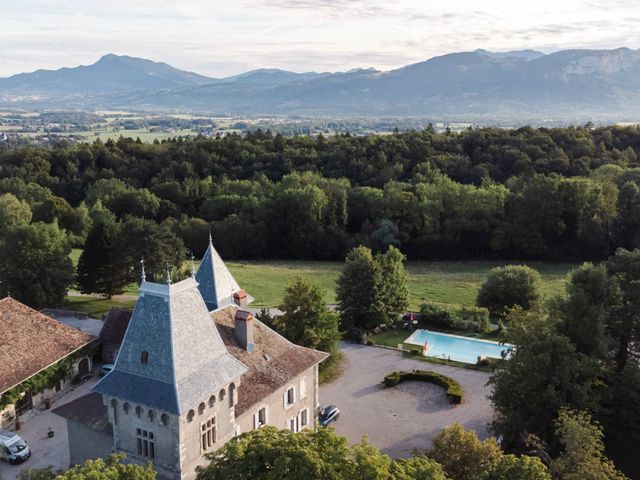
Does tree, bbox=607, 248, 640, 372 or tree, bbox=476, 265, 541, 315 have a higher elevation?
tree, bbox=607, 248, 640, 372

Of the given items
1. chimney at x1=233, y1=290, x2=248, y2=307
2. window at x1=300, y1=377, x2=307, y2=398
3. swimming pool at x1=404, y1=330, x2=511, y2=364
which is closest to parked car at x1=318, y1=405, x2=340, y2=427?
window at x1=300, y1=377, x2=307, y2=398

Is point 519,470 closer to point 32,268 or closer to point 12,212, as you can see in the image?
point 32,268

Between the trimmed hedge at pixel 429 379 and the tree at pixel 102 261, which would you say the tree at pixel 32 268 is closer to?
the tree at pixel 102 261

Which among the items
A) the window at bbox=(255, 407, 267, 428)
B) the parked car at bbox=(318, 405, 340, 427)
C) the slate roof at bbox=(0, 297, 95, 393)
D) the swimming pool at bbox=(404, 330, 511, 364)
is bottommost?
the swimming pool at bbox=(404, 330, 511, 364)

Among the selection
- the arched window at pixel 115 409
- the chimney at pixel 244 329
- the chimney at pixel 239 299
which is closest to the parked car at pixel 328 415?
the chimney at pixel 244 329

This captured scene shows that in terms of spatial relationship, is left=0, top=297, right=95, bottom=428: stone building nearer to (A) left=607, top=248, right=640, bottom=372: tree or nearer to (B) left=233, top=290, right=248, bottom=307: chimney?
(B) left=233, top=290, right=248, bottom=307: chimney
